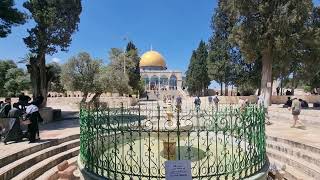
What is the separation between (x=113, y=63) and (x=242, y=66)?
20.8 m

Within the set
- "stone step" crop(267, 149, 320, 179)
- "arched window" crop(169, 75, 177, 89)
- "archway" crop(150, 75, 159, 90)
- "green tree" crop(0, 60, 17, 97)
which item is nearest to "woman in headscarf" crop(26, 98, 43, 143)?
"stone step" crop(267, 149, 320, 179)

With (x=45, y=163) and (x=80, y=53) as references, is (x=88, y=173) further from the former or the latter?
(x=80, y=53)

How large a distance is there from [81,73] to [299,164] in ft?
71.8

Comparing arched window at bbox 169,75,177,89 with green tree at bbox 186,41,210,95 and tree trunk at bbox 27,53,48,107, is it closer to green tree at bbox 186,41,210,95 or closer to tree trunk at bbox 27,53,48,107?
green tree at bbox 186,41,210,95

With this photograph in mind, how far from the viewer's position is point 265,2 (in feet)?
69.9

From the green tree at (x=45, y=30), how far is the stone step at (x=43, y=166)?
31.9ft

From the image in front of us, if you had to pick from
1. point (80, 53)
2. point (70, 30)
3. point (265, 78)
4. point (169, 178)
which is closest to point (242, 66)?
point (265, 78)

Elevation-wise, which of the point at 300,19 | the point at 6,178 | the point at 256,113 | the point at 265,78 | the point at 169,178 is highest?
the point at 300,19

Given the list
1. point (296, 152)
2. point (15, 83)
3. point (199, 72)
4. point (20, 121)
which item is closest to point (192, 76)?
point (199, 72)

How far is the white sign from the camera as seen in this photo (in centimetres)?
432

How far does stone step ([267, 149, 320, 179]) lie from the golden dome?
244 feet

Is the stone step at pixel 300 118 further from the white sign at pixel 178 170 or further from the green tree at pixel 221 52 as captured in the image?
the green tree at pixel 221 52

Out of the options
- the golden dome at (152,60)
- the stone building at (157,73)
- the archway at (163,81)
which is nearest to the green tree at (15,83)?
the stone building at (157,73)

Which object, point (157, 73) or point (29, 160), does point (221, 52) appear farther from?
point (157, 73)
